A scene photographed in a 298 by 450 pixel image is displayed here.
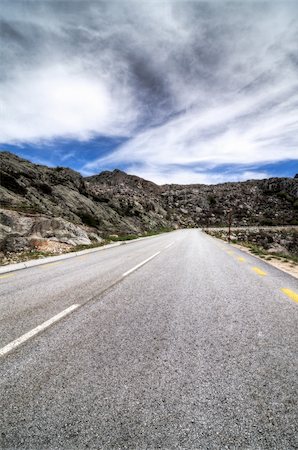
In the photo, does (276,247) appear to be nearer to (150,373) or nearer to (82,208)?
(150,373)

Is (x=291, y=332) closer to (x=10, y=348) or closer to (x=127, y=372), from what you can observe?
(x=127, y=372)

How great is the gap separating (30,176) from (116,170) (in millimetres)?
104875

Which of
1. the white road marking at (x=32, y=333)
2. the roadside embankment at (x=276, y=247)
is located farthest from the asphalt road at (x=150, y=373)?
the roadside embankment at (x=276, y=247)

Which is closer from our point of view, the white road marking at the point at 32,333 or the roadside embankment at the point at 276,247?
the white road marking at the point at 32,333

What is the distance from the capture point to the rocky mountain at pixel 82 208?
1881 centimetres

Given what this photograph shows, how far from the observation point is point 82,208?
35.1 m

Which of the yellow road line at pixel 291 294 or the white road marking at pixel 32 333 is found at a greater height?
the white road marking at pixel 32 333

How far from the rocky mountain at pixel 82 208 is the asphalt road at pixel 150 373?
13.6m

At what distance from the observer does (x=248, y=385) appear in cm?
236

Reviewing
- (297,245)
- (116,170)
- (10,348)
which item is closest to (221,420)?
(10,348)

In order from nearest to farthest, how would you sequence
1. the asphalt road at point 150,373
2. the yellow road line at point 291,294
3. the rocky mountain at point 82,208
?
the asphalt road at point 150,373 < the yellow road line at point 291,294 < the rocky mountain at point 82,208

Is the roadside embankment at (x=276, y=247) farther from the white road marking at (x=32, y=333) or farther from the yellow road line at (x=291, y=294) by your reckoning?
the white road marking at (x=32, y=333)

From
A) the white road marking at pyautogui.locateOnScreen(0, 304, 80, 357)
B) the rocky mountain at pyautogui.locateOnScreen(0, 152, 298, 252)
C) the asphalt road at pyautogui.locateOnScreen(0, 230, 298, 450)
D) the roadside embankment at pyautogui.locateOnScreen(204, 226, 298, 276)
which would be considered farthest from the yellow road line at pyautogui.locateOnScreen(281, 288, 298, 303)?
the rocky mountain at pyautogui.locateOnScreen(0, 152, 298, 252)

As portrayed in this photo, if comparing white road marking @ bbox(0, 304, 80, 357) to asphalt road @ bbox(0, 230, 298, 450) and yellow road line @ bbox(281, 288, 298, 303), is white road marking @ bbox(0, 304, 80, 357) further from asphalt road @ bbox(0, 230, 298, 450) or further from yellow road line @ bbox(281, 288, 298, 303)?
yellow road line @ bbox(281, 288, 298, 303)
